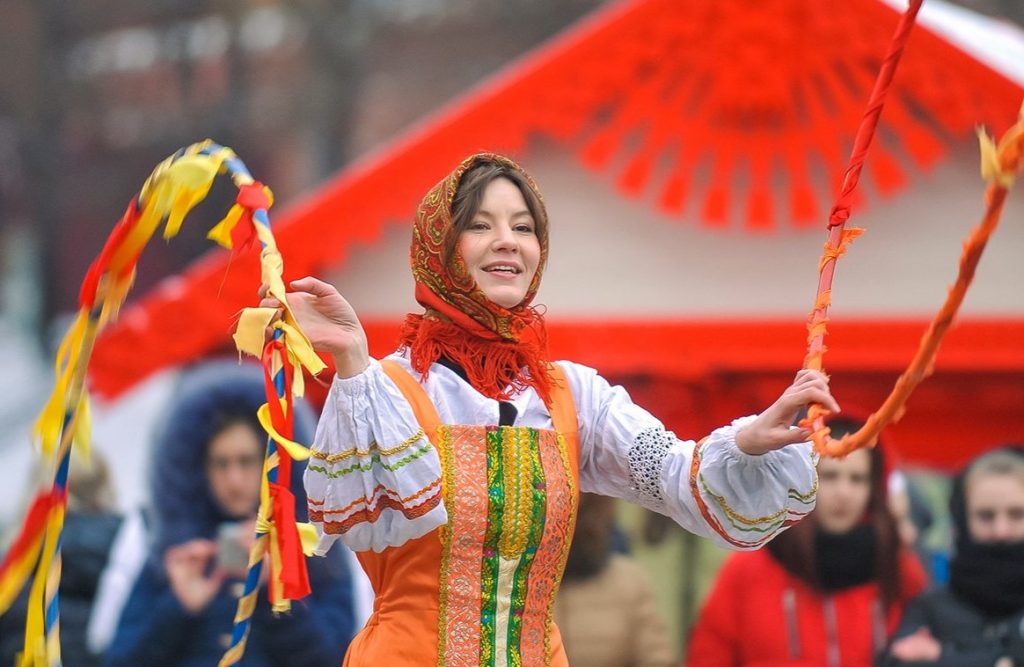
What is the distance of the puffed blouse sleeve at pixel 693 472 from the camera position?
3143 mm

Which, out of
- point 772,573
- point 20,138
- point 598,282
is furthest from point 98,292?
point 20,138

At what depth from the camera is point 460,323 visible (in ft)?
10.6

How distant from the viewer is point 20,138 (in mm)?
16875

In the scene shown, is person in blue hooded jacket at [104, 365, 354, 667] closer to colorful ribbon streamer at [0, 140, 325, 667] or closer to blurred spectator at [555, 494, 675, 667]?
blurred spectator at [555, 494, 675, 667]

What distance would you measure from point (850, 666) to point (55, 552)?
2.66 metres

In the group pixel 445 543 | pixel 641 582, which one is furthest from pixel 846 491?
pixel 445 543

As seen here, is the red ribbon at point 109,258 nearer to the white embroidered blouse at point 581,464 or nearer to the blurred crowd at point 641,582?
the white embroidered blouse at point 581,464

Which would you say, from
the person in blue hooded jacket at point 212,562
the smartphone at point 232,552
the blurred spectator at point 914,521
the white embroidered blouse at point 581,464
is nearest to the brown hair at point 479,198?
the white embroidered blouse at point 581,464

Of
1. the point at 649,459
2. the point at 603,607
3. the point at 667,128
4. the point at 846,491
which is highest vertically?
the point at 667,128

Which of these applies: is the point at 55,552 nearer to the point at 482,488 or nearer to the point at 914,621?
the point at 482,488

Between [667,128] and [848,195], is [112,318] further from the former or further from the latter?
[667,128]

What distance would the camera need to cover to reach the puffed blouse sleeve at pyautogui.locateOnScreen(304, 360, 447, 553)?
116 inches

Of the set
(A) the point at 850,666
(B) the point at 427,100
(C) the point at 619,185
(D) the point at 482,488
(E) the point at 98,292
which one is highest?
(B) the point at 427,100

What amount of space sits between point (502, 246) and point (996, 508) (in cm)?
266
